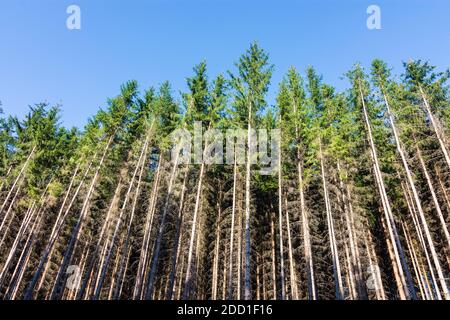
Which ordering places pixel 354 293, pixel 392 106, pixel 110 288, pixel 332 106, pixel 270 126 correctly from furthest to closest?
1. pixel 110 288
2. pixel 270 126
3. pixel 332 106
4. pixel 392 106
5. pixel 354 293

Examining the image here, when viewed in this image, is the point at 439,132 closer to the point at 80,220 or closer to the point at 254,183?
the point at 254,183

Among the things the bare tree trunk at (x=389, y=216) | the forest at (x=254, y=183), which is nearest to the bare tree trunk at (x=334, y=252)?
the forest at (x=254, y=183)

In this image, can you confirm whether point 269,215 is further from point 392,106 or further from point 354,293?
point 392,106

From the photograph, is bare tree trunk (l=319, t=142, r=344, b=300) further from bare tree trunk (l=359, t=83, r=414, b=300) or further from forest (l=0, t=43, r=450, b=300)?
bare tree trunk (l=359, t=83, r=414, b=300)

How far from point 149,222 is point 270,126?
11695mm

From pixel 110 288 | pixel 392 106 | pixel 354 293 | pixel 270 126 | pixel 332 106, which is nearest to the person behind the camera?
pixel 354 293

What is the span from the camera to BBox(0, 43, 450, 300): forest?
681 inches

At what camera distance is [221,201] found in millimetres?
23594

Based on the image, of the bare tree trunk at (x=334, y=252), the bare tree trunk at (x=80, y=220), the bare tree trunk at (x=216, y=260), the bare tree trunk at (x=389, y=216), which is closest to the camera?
the bare tree trunk at (x=334, y=252)

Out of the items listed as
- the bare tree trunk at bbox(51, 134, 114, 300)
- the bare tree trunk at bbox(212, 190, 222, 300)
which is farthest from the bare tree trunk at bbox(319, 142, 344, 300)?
the bare tree trunk at bbox(51, 134, 114, 300)

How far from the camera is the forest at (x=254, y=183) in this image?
17.3 metres

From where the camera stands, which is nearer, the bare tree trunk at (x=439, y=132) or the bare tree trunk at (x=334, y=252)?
the bare tree trunk at (x=334, y=252)

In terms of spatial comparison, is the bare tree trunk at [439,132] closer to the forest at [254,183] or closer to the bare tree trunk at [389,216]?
the forest at [254,183]

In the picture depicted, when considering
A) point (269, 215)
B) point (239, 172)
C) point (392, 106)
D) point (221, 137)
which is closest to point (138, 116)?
point (221, 137)
